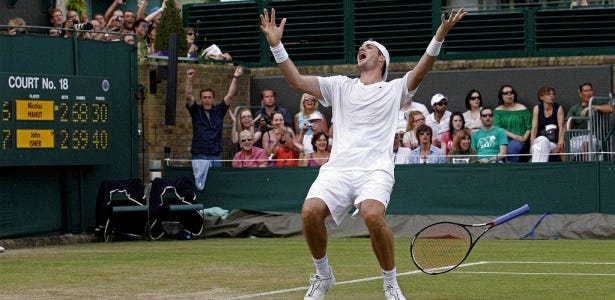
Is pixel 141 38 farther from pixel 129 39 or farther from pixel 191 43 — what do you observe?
pixel 129 39

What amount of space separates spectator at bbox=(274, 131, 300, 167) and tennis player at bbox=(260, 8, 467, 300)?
10449mm

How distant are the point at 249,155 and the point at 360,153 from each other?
11.6 metres

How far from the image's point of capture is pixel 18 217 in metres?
19.2

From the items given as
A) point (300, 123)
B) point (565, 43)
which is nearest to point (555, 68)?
point (565, 43)

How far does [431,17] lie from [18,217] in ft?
29.6

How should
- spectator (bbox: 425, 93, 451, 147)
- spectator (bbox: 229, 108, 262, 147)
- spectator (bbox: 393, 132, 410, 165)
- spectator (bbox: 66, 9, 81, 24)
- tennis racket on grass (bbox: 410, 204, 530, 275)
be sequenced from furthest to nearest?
spectator (bbox: 229, 108, 262, 147), spectator (bbox: 66, 9, 81, 24), spectator (bbox: 425, 93, 451, 147), spectator (bbox: 393, 132, 410, 165), tennis racket on grass (bbox: 410, 204, 530, 275)

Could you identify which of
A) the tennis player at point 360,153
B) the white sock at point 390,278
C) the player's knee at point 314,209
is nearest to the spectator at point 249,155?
the tennis player at point 360,153

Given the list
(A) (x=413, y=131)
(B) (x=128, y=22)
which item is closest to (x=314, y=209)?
(A) (x=413, y=131)

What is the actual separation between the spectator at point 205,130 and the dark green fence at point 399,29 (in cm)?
414

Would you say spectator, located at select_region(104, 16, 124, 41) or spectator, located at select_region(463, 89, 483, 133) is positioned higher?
spectator, located at select_region(104, 16, 124, 41)

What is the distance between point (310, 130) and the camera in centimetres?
2136

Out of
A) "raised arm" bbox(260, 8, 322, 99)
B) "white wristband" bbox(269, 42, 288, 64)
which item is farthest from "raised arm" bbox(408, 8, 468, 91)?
"white wristband" bbox(269, 42, 288, 64)

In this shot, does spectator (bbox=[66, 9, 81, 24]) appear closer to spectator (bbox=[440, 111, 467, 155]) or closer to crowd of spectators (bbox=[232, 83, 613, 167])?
crowd of spectators (bbox=[232, 83, 613, 167])

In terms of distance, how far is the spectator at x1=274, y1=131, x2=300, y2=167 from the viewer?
827 inches
